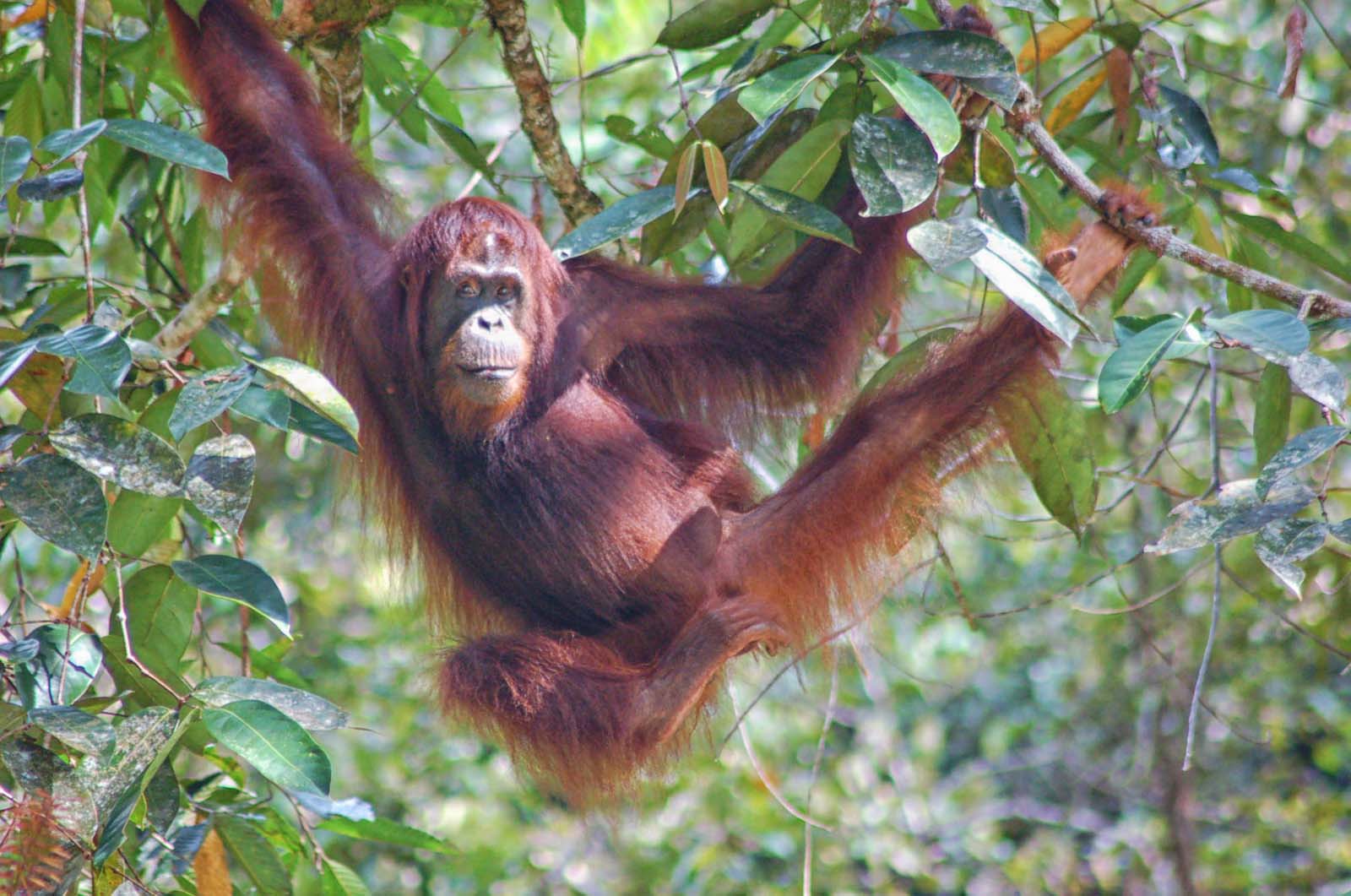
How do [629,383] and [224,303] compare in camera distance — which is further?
[629,383]

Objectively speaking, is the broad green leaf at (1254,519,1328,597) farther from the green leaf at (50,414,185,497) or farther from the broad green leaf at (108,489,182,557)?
the broad green leaf at (108,489,182,557)

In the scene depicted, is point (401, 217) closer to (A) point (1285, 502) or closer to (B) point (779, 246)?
(B) point (779, 246)

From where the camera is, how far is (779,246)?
3.85 m

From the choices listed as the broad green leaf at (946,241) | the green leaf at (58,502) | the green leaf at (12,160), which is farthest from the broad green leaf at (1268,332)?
the green leaf at (12,160)

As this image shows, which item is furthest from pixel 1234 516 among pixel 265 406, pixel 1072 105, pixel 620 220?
pixel 1072 105

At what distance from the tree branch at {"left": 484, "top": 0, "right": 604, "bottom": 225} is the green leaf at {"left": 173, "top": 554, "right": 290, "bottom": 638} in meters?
1.74

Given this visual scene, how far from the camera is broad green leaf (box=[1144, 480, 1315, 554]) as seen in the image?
2.34 meters

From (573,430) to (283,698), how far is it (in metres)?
1.51

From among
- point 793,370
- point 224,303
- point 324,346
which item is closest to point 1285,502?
point 793,370

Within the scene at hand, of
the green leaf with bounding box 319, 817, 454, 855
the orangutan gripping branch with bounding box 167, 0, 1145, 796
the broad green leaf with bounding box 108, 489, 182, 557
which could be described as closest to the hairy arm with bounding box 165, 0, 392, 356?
the orangutan gripping branch with bounding box 167, 0, 1145, 796

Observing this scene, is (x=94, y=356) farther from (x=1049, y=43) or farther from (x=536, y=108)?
(x=1049, y=43)

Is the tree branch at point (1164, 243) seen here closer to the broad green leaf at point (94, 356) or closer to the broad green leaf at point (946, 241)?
the broad green leaf at point (946, 241)

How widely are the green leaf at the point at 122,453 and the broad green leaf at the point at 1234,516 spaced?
1743mm

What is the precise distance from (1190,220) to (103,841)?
323 centimetres
